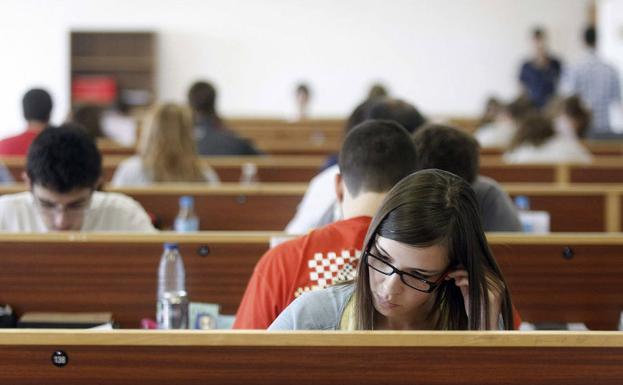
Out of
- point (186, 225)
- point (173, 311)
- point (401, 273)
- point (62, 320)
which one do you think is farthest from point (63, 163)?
point (401, 273)

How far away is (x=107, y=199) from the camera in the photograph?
3809 millimetres

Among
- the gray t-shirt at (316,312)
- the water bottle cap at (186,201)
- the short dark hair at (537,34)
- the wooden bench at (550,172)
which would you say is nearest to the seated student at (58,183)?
the water bottle cap at (186,201)

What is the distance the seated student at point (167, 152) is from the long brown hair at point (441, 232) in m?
3.34

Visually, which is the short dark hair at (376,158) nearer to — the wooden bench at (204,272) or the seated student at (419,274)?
the wooden bench at (204,272)

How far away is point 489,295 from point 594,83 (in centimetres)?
944

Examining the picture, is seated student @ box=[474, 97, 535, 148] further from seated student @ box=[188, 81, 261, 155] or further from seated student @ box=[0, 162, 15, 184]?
seated student @ box=[0, 162, 15, 184]

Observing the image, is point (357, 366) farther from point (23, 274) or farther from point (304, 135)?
point (304, 135)

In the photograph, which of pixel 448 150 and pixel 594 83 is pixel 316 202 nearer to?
pixel 448 150

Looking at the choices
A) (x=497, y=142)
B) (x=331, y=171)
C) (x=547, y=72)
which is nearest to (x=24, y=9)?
(x=547, y=72)

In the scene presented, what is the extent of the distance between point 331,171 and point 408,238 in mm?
2271

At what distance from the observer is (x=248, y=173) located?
20.6 ft

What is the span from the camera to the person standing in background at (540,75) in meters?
13.8

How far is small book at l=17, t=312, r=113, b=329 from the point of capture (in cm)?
299

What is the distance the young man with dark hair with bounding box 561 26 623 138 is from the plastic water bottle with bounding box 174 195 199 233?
690 centimetres
